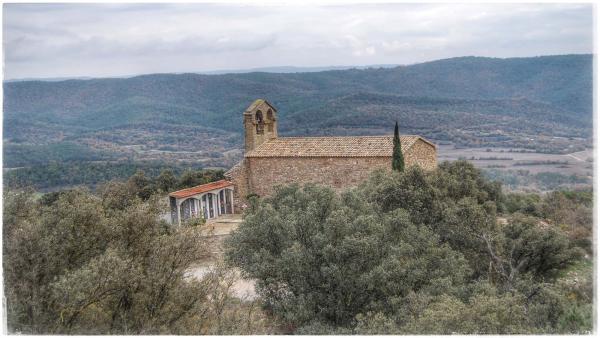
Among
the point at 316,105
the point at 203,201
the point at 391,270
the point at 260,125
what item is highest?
the point at 260,125

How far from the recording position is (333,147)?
19.5 m

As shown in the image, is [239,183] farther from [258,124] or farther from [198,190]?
[258,124]

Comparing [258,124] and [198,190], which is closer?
[198,190]

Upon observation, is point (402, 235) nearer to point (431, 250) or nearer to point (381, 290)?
point (431, 250)

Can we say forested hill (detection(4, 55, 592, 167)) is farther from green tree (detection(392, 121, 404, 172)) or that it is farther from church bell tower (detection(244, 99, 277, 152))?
church bell tower (detection(244, 99, 277, 152))

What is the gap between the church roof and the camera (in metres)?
18.8

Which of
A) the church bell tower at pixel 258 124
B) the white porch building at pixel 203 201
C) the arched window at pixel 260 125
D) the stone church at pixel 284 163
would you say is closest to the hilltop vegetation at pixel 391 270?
the stone church at pixel 284 163

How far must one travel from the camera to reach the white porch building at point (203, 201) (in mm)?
18750

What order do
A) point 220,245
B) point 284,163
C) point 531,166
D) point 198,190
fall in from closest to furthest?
1. point 220,245
2. point 198,190
3. point 284,163
4. point 531,166

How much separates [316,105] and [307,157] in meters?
35.6

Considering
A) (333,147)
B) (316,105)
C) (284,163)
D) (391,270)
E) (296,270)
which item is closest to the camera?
(391,270)

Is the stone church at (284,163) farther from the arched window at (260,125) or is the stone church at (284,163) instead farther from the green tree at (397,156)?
the green tree at (397,156)

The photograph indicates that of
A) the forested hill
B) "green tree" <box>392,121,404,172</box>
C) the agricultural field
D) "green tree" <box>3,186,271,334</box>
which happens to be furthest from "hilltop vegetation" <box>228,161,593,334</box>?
the forested hill

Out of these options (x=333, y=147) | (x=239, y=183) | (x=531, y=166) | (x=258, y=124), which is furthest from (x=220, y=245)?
(x=531, y=166)
